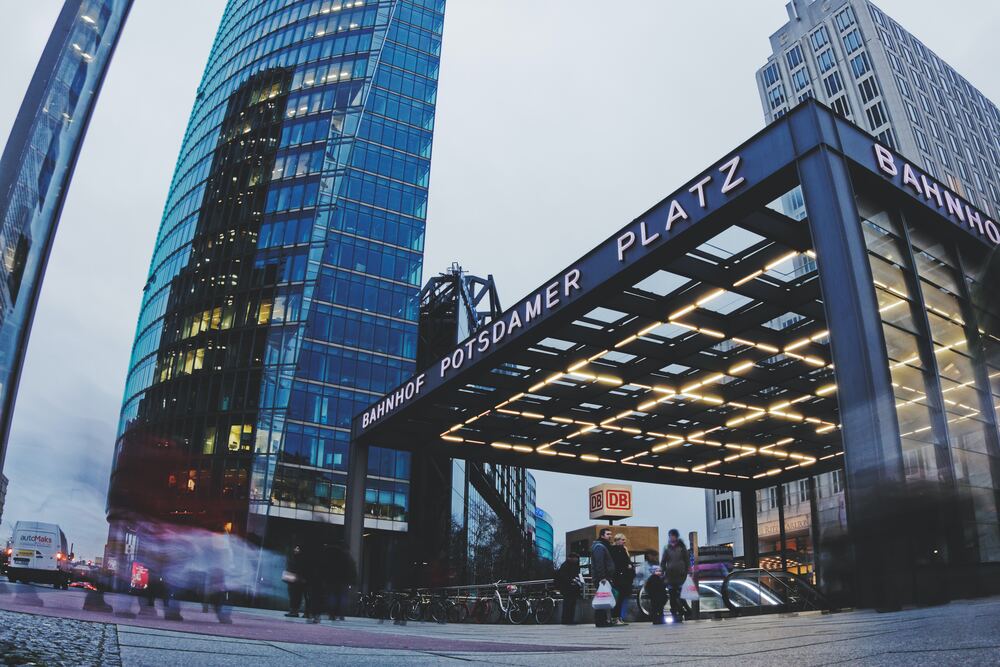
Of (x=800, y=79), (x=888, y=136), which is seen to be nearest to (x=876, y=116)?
(x=888, y=136)

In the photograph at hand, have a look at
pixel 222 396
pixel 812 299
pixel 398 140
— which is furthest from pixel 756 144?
pixel 398 140

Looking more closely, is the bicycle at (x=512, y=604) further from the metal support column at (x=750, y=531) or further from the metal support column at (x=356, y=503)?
the metal support column at (x=750, y=531)

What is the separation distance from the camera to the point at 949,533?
9.45 metres

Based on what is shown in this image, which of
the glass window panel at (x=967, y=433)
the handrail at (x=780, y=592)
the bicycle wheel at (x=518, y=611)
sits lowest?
the bicycle wheel at (x=518, y=611)

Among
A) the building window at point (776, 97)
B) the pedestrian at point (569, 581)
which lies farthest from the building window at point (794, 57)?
the pedestrian at point (569, 581)

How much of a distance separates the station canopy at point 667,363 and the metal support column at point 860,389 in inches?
38.8

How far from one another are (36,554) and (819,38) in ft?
334

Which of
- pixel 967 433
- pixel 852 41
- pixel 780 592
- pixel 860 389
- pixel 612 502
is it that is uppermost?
pixel 852 41

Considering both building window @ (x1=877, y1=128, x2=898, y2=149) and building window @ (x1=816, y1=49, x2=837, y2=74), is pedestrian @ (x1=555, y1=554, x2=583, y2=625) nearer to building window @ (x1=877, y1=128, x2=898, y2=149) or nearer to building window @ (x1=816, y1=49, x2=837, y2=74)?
building window @ (x1=877, y1=128, x2=898, y2=149)

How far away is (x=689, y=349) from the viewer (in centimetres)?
1936

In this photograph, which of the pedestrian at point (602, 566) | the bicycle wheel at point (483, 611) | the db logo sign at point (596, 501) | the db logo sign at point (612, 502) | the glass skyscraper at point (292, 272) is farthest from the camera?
the glass skyscraper at point (292, 272)

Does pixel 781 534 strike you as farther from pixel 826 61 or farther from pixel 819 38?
pixel 819 38

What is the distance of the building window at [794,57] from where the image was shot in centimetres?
9281

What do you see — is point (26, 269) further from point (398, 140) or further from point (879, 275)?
point (398, 140)
